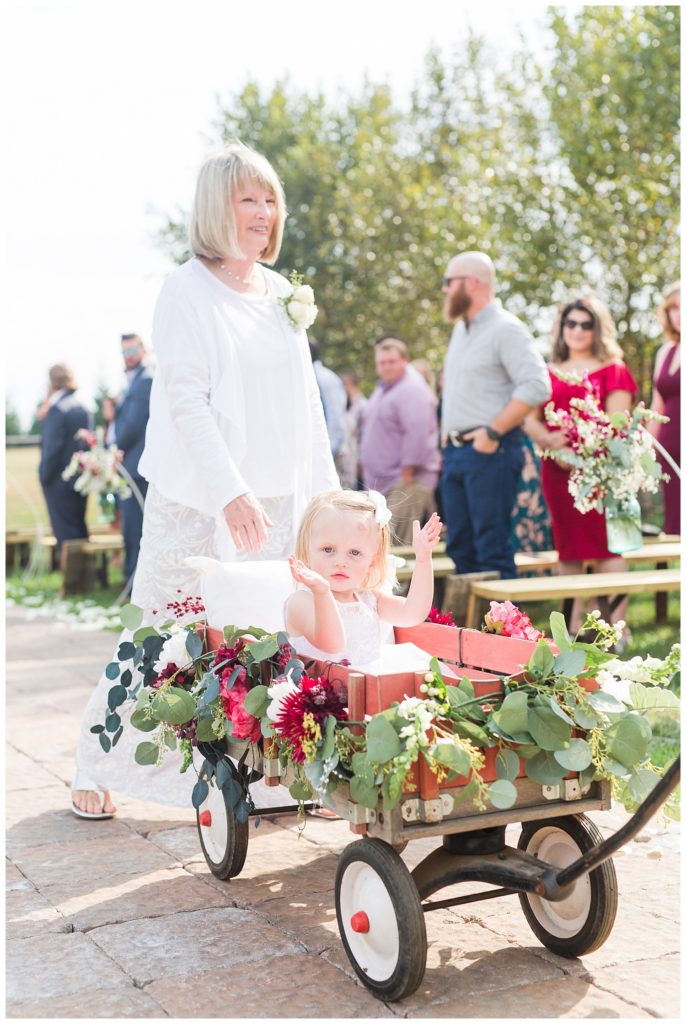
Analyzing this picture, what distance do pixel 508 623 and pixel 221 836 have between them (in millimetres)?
1040

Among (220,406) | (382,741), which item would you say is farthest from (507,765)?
(220,406)

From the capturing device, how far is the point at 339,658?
Answer: 2938 millimetres

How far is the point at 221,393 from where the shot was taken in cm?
359

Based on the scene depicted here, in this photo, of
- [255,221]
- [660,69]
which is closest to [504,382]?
[255,221]

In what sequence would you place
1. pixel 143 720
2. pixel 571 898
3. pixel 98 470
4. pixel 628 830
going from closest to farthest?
pixel 628 830 < pixel 571 898 < pixel 143 720 < pixel 98 470

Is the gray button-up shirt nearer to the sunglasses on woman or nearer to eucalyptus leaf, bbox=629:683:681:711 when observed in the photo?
the sunglasses on woman

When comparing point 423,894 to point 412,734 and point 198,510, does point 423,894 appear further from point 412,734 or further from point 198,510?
point 198,510

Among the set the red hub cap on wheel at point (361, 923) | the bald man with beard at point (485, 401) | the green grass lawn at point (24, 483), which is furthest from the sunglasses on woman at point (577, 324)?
the green grass lawn at point (24, 483)

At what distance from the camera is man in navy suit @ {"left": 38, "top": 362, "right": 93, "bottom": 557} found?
1211 cm

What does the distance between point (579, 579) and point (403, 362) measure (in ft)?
11.7

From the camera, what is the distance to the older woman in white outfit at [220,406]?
3582 millimetres

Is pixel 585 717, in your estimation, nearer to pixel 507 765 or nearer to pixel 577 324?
pixel 507 765

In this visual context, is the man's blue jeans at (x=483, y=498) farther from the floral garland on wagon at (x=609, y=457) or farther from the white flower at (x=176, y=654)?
the white flower at (x=176, y=654)

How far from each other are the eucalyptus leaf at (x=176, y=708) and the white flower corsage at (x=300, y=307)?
130 centimetres
